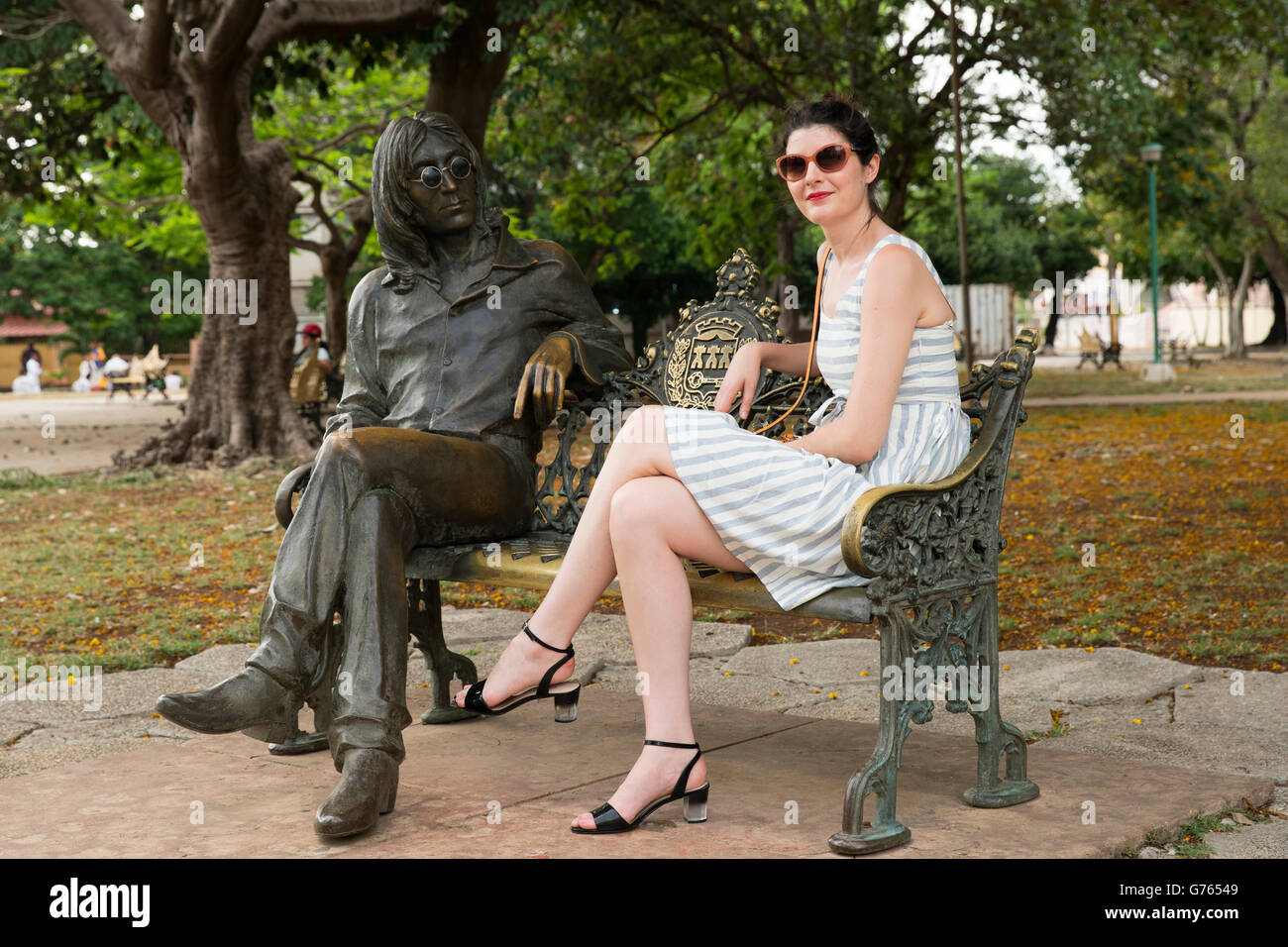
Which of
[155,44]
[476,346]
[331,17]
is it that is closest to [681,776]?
[476,346]

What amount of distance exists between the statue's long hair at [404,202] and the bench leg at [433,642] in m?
0.91

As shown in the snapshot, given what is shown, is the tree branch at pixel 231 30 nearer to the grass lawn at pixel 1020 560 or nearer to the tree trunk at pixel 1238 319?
the grass lawn at pixel 1020 560

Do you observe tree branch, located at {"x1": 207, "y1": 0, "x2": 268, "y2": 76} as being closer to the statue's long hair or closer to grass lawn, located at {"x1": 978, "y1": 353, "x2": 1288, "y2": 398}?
the statue's long hair

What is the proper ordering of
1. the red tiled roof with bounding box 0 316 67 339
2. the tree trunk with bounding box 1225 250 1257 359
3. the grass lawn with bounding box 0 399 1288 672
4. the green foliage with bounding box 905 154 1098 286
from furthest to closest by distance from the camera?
the red tiled roof with bounding box 0 316 67 339, the green foliage with bounding box 905 154 1098 286, the tree trunk with bounding box 1225 250 1257 359, the grass lawn with bounding box 0 399 1288 672

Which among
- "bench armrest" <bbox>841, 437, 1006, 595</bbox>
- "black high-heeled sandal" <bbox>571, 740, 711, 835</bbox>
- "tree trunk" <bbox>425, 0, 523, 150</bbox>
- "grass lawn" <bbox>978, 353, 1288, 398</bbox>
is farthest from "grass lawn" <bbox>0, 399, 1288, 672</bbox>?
"grass lawn" <bbox>978, 353, 1288, 398</bbox>

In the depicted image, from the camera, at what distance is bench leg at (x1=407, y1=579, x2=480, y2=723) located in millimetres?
4262

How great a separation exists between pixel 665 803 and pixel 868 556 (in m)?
0.73

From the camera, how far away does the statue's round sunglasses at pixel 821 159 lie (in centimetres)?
329

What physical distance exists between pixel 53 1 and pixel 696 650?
12342 millimetres

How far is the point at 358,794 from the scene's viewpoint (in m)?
3.10

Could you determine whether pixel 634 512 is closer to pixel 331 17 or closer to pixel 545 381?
pixel 545 381

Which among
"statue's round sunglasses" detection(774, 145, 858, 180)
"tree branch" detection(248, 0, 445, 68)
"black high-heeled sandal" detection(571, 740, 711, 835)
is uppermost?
"tree branch" detection(248, 0, 445, 68)

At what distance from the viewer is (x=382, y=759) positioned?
3.19m

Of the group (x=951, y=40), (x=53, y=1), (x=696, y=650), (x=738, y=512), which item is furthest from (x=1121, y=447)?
(x=53, y=1)
